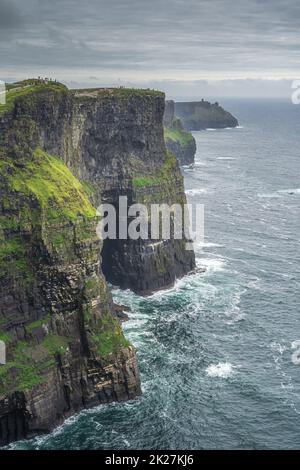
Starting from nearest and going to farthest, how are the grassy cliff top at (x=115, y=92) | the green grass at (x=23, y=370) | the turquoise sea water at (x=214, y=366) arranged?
the green grass at (x=23, y=370), the turquoise sea water at (x=214, y=366), the grassy cliff top at (x=115, y=92)

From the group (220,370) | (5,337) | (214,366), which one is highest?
(5,337)

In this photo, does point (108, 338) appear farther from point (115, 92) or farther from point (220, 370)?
point (115, 92)

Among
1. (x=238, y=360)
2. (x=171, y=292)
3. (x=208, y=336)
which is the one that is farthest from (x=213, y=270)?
(x=238, y=360)

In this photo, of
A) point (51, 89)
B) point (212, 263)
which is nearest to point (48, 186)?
point (51, 89)

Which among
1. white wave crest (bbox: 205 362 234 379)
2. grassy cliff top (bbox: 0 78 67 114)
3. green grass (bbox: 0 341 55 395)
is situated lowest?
white wave crest (bbox: 205 362 234 379)

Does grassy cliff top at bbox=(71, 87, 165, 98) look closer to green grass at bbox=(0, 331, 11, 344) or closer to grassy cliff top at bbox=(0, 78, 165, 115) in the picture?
grassy cliff top at bbox=(0, 78, 165, 115)

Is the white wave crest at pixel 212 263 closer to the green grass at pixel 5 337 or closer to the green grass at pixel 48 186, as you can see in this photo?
the green grass at pixel 48 186

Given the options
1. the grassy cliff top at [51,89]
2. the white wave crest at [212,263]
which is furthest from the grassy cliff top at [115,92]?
the white wave crest at [212,263]

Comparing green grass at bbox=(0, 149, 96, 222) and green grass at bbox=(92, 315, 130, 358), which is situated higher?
green grass at bbox=(0, 149, 96, 222)

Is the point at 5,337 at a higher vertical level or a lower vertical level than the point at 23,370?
higher

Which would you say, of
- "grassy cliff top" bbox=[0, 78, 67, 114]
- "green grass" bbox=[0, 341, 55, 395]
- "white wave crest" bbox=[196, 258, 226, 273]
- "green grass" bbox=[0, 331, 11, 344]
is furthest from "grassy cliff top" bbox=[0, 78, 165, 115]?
"white wave crest" bbox=[196, 258, 226, 273]

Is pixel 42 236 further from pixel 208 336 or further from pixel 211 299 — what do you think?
pixel 211 299
